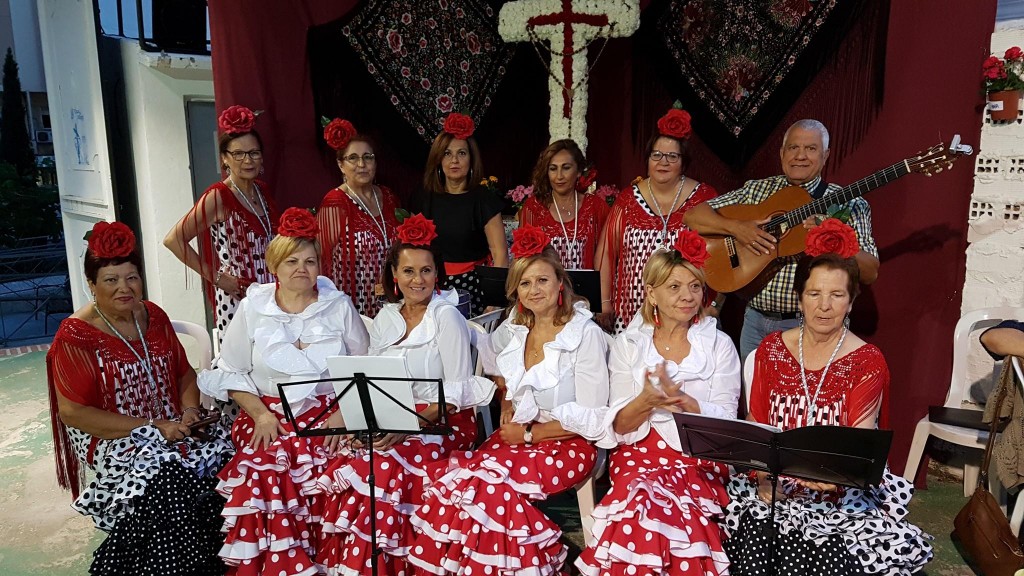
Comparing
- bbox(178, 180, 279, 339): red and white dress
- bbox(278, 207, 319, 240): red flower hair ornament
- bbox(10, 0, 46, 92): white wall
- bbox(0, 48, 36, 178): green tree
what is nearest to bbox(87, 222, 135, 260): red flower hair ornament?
bbox(278, 207, 319, 240): red flower hair ornament

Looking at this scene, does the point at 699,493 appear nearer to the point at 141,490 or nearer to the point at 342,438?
the point at 342,438

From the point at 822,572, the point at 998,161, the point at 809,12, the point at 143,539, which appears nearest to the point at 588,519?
the point at 822,572

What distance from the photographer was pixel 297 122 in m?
4.82

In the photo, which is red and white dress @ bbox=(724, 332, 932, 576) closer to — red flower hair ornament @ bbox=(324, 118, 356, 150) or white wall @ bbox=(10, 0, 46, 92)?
red flower hair ornament @ bbox=(324, 118, 356, 150)

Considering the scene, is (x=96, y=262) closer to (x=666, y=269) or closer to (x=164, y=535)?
(x=164, y=535)

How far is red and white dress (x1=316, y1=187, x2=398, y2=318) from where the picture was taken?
4207 mm

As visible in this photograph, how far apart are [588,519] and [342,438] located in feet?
3.59

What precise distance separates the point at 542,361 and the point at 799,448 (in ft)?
3.77

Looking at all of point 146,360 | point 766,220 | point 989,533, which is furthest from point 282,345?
point 989,533

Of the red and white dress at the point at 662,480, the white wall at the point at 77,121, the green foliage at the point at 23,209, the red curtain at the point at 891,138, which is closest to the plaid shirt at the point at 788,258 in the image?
the red curtain at the point at 891,138

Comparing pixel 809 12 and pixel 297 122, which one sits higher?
pixel 809 12

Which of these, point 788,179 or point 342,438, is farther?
point 788,179

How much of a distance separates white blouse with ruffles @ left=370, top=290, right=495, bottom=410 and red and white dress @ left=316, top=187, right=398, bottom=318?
1.03 meters

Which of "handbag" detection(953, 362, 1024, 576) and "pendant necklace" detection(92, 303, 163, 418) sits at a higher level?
"pendant necklace" detection(92, 303, 163, 418)
